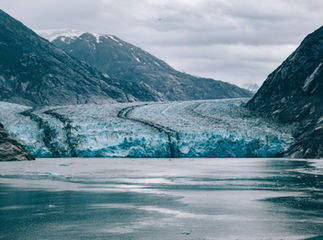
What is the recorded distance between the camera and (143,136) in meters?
24.9

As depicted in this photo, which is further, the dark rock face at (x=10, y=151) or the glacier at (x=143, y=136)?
the glacier at (x=143, y=136)

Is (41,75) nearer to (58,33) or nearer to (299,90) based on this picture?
(299,90)

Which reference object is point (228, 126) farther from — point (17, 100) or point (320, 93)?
point (17, 100)

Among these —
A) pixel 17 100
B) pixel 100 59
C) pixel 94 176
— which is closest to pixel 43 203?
pixel 94 176

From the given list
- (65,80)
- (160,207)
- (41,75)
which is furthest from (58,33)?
(160,207)

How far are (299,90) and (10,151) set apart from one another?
20.5m

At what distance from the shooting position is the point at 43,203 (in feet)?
28.4

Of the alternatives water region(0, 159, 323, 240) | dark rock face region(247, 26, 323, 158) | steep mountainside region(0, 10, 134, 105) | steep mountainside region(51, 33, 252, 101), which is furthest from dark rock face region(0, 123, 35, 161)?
steep mountainside region(51, 33, 252, 101)

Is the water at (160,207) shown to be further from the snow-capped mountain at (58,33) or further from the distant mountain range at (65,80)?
the snow-capped mountain at (58,33)

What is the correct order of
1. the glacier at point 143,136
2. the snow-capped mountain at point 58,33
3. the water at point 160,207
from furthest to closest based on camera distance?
1. the snow-capped mountain at point 58,33
2. the glacier at point 143,136
3. the water at point 160,207

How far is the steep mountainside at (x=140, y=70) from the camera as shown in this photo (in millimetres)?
113125

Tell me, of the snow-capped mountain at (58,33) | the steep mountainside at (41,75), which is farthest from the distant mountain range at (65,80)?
the snow-capped mountain at (58,33)

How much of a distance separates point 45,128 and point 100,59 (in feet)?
373

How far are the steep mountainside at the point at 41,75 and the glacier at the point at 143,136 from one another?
156ft
